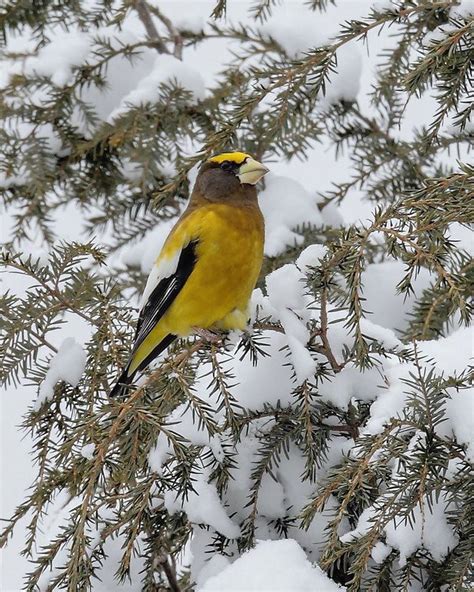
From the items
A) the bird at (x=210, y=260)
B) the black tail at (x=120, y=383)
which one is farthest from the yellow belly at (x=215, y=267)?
the black tail at (x=120, y=383)

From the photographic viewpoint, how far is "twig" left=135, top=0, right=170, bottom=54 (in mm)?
4406

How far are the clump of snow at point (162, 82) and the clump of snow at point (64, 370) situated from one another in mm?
1637

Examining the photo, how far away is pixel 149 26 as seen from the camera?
4.59 metres

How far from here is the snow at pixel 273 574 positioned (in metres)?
1.69

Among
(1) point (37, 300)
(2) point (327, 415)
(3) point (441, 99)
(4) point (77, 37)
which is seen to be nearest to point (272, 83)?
(3) point (441, 99)

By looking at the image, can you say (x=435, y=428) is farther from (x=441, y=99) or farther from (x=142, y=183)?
(x=142, y=183)

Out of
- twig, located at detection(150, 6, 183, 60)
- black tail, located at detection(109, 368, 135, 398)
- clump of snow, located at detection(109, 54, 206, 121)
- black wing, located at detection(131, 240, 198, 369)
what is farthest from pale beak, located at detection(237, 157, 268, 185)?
black tail, located at detection(109, 368, 135, 398)

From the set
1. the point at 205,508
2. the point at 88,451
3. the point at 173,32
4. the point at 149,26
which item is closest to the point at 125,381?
the point at 88,451

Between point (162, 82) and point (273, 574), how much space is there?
2608 mm

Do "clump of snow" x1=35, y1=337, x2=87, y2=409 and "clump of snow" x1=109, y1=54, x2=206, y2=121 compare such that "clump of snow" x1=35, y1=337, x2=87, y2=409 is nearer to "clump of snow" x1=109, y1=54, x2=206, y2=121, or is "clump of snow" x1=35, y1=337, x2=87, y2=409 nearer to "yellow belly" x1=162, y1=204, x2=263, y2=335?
"yellow belly" x1=162, y1=204, x2=263, y2=335

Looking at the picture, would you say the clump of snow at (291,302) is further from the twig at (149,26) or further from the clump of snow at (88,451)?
the twig at (149,26)

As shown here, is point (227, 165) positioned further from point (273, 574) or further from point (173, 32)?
point (273, 574)

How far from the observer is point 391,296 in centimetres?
340

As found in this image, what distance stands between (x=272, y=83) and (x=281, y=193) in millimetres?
1137
